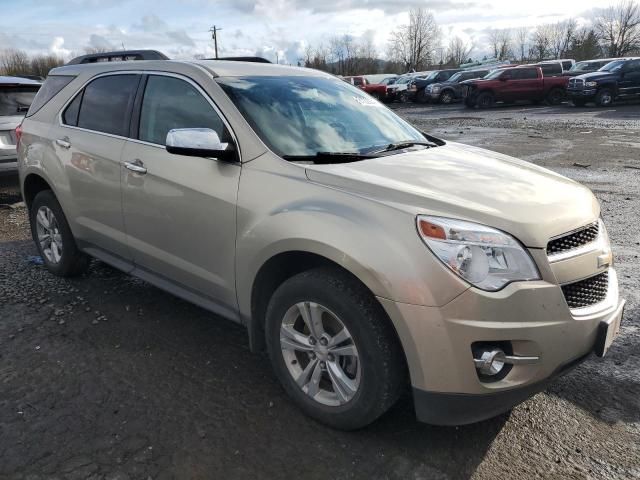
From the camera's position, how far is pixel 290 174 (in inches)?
111

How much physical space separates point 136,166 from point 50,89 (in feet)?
6.02

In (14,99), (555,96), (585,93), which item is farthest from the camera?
(555,96)

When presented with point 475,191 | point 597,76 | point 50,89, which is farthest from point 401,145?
point 597,76

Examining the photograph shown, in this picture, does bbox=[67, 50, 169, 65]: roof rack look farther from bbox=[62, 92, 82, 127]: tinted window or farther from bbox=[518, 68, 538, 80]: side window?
bbox=[518, 68, 538, 80]: side window

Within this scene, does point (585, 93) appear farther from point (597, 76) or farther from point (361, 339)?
point (361, 339)

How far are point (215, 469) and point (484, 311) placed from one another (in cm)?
139

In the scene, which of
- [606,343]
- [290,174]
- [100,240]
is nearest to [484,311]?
[606,343]

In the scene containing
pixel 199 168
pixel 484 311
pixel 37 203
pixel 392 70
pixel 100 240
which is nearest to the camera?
pixel 484 311

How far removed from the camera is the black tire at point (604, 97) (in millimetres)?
22938

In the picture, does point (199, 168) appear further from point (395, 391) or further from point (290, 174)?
point (395, 391)

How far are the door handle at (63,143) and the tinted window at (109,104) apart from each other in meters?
0.17

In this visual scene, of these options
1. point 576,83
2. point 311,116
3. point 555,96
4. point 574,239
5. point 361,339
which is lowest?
point 361,339

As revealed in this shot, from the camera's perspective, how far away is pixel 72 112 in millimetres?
4426

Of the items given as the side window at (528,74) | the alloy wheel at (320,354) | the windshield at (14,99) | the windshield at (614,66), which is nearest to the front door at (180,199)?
the alloy wheel at (320,354)
